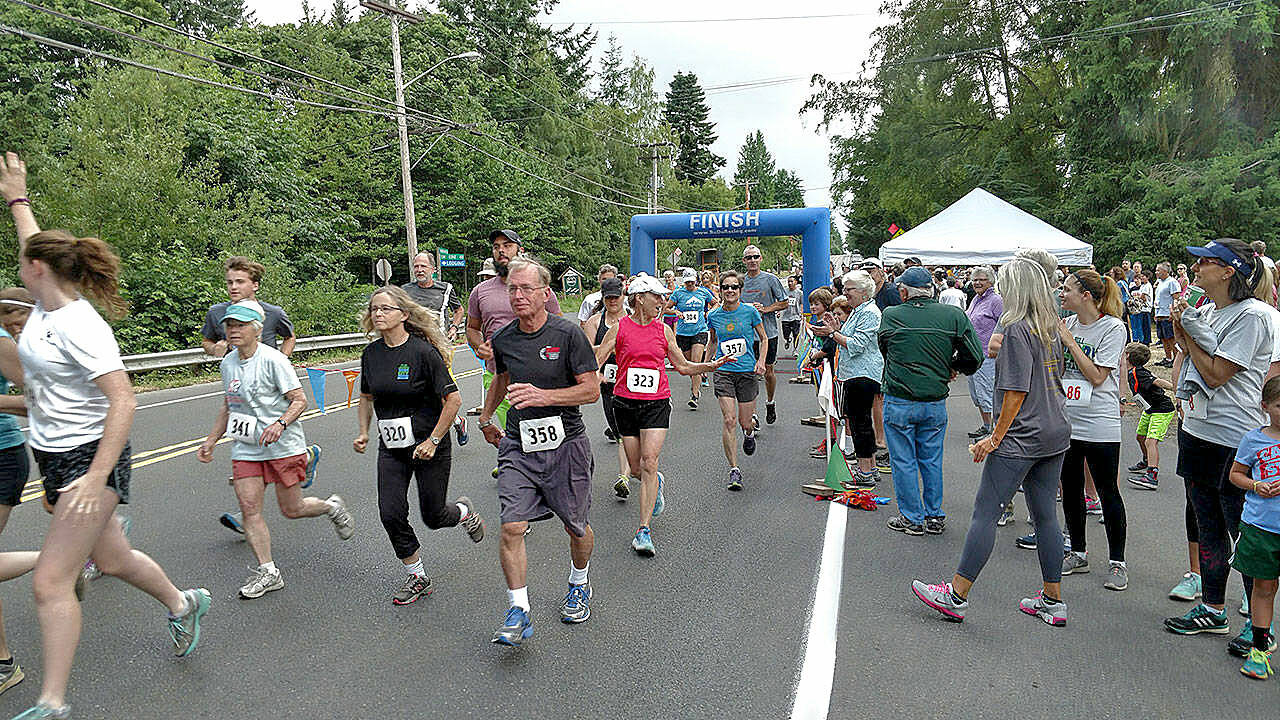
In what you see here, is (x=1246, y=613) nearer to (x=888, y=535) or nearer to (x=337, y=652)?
(x=888, y=535)

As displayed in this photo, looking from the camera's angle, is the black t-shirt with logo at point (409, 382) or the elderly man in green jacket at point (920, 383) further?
the elderly man in green jacket at point (920, 383)

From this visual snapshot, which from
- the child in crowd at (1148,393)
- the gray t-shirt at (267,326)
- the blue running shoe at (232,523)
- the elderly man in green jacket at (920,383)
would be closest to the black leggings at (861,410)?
the elderly man in green jacket at (920,383)

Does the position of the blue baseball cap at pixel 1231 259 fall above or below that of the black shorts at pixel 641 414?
above

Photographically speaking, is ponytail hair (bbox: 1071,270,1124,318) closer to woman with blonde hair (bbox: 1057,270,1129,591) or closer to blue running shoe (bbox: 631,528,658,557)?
woman with blonde hair (bbox: 1057,270,1129,591)

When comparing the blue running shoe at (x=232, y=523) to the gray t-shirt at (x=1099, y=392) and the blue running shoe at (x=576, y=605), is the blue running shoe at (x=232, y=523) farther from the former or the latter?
the gray t-shirt at (x=1099, y=392)

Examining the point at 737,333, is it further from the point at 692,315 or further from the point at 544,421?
the point at 544,421

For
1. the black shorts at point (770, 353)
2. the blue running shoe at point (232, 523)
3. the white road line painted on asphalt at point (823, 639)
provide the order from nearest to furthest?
the white road line painted on asphalt at point (823, 639) < the blue running shoe at point (232, 523) < the black shorts at point (770, 353)

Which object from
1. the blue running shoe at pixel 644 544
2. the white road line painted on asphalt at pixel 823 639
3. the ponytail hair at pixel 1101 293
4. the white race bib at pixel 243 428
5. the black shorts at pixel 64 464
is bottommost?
the white road line painted on asphalt at pixel 823 639

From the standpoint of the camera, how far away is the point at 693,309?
36.4 ft

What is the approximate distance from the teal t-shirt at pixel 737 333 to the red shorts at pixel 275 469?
373 centimetres

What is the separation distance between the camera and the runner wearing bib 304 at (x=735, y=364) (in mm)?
7355

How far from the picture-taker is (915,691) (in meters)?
3.56

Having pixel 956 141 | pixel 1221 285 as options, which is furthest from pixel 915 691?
pixel 956 141

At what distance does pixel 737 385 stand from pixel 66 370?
17.7 feet
